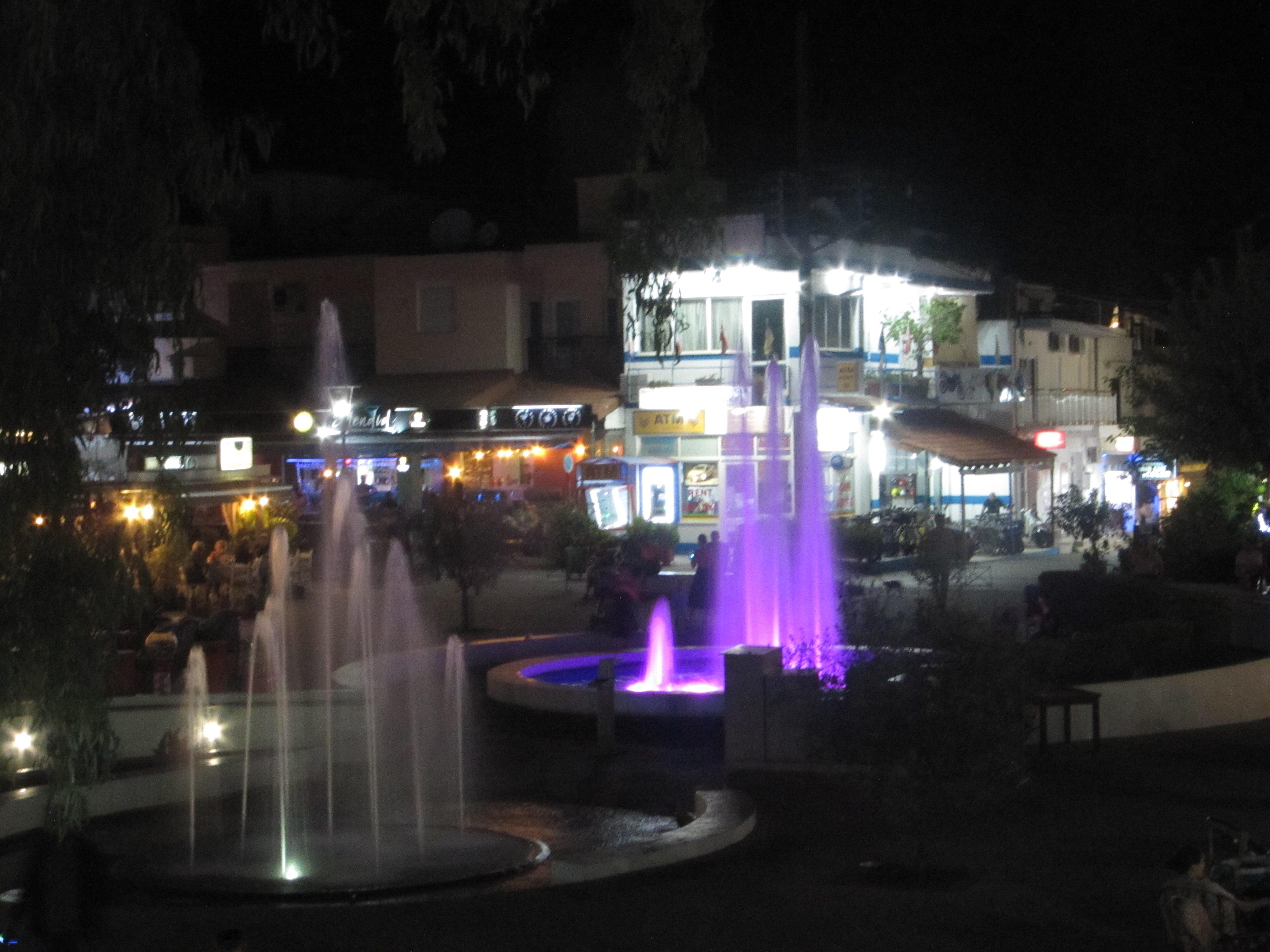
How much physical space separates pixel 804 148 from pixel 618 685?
14.9m

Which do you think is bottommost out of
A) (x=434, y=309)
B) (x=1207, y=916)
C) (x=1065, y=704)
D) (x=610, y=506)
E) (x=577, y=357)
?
(x=1207, y=916)

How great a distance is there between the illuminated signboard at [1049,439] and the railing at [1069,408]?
1338mm

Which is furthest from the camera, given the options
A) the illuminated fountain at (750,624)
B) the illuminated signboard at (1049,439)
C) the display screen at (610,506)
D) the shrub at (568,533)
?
the illuminated signboard at (1049,439)

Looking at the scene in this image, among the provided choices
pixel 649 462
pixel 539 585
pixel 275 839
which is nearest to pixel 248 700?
pixel 275 839

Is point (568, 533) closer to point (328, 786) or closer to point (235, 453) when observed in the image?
point (235, 453)

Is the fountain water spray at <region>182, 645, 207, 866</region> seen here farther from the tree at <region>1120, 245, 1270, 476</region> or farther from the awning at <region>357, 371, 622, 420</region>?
the awning at <region>357, 371, 622, 420</region>

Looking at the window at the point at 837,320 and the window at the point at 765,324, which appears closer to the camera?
the window at the point at 765,324

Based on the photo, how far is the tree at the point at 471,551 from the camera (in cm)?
2142

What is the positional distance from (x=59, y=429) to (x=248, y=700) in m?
6.88

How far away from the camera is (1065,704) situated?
12.8 metres

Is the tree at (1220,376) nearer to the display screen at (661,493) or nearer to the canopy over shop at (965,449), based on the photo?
the canopy over shop at (965,449)

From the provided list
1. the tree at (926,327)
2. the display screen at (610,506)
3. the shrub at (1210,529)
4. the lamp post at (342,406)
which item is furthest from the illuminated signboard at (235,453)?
the tree at (926,327)

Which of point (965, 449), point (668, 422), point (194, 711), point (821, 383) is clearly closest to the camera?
point (194, 711)

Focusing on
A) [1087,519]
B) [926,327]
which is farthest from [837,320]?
[1087,519]
